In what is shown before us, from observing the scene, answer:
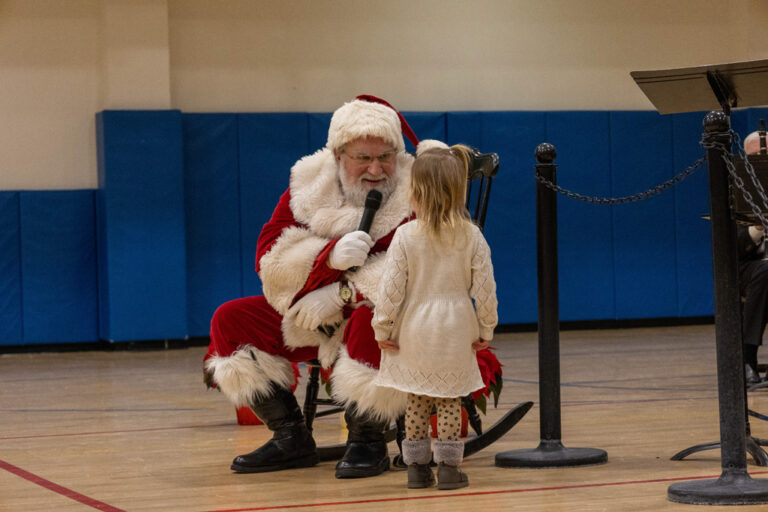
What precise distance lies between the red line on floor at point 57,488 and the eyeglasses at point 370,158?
1.50 metres

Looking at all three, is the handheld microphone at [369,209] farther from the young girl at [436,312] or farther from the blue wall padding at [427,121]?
the blue wall padding at [427,121]

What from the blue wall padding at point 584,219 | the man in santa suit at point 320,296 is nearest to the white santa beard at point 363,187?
the man in santa suit at point 320,296

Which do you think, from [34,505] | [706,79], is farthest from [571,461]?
[34,505]

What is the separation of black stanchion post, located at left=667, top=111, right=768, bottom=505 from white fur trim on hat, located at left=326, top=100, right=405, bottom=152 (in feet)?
A: 4.13

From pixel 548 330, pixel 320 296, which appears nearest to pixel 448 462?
pixel 548 330

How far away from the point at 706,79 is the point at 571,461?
1.32 m

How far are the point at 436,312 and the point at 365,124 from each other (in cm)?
90

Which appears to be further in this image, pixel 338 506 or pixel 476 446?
pixel 476 446

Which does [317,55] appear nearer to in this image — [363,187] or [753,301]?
[753,301]

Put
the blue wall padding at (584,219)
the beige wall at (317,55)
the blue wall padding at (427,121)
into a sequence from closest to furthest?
the beige wall at (317,55) < the blue wall padding at (427,121) < the blue wall padding at (584,219)

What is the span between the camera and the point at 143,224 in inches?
383

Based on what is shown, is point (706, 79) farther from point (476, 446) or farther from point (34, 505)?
point (34, 505)

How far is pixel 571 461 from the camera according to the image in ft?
12.1

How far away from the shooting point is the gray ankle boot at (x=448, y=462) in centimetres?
334
